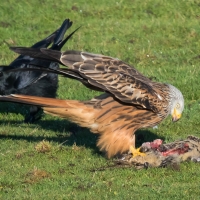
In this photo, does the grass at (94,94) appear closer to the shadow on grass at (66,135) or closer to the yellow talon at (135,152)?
the shadow on grass at (66,135)

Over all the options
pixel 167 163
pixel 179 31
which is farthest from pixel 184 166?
pixel 179 31

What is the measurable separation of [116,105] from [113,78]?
44cm

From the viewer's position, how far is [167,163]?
319 inches

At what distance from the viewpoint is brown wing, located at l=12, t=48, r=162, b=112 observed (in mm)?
8039

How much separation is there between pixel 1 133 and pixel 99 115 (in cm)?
188

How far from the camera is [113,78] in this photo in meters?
8.30

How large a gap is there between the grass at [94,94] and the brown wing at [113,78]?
935 millimetres

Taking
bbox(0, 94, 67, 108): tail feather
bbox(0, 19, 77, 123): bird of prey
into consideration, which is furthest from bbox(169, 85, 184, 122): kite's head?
bbox(0, 19, 77, 123): bird of prey

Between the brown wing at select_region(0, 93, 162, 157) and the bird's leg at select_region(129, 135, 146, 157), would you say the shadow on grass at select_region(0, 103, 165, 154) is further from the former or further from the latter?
the bird's leg at select_region(129, 135, 146, 157)

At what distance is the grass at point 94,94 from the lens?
7395 mm

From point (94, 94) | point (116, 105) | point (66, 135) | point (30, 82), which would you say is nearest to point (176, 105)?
point (116, 105)

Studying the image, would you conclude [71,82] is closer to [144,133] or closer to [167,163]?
[144,133]

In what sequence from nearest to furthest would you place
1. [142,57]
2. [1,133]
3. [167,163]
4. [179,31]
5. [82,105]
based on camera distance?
[167,163] → [82,105] → [1,133] → [142,57] → [179,31]

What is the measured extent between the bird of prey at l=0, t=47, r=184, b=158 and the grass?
432mm
